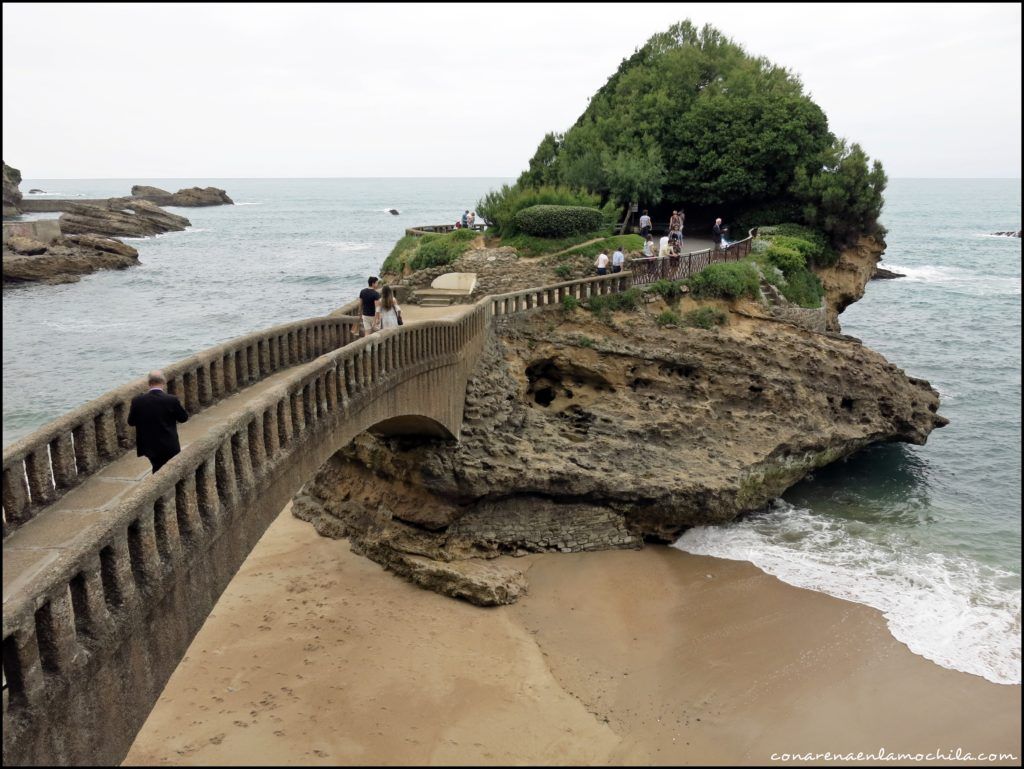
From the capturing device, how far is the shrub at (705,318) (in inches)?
934

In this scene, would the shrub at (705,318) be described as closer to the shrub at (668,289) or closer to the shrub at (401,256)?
the shrub at (668,289)

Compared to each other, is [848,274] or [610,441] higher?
[848,274]

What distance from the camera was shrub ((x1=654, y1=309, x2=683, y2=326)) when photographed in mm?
23578

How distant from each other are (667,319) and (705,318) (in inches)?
47.5

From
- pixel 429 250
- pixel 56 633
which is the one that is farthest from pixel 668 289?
pixel 56 633

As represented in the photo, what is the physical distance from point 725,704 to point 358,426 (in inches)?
335

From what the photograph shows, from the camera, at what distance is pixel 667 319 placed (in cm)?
2359

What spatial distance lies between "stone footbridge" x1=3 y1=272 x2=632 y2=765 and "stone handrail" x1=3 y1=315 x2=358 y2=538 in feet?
0.07

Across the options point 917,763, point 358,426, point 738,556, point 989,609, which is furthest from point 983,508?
point 358,426

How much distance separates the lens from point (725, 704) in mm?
14461

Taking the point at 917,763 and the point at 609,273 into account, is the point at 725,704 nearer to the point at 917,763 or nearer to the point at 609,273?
the point at 917,763

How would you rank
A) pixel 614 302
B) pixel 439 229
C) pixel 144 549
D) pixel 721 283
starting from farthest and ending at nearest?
pixel 439 229
pixel 721 283
pixel 614 302
pixel 144 549

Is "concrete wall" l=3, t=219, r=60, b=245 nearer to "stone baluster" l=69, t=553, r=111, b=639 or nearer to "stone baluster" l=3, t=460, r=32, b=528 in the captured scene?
"stone baluster" l=3, t=460, r=32, b=528

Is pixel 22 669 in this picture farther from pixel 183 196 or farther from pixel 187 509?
pixel 183 196
